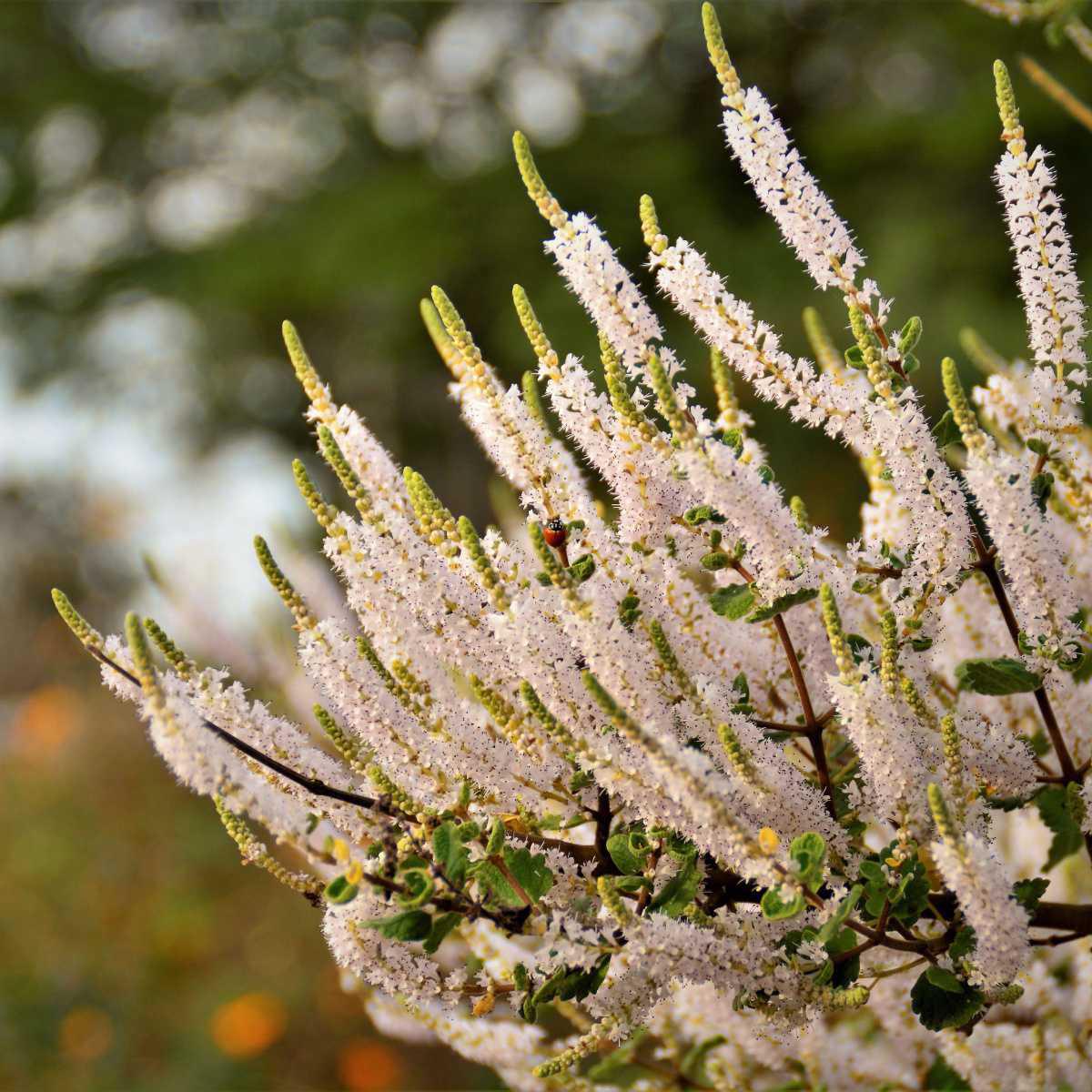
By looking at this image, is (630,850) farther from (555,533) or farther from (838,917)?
(555,533)

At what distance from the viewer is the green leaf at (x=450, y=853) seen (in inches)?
46.2

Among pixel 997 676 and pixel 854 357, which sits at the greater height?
pixel 854 357

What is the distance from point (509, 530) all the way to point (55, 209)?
12923 millimetres

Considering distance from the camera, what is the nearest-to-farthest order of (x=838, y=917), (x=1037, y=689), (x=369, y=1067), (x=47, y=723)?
(x=838, y=917) < (x=1037, y=689) < (x=369, y=1067) < (x=47, y=723)

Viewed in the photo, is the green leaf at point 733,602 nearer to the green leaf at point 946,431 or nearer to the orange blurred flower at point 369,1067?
the green leaf at point 946,431

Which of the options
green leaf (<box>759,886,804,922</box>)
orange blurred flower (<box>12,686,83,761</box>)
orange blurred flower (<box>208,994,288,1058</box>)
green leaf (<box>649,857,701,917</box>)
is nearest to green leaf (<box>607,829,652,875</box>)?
green leaf (<box>649,857,701,917</box>)

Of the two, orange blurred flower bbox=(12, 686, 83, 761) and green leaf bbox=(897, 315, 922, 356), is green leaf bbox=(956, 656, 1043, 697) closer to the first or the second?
green leaf bbox=(897, 315, 922, 356)

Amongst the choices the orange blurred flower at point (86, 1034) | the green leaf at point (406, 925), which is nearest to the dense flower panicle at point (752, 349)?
the green leaf at point (406, 925)

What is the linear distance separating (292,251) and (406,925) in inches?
414

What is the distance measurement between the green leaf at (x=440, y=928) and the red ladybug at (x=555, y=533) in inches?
16.6

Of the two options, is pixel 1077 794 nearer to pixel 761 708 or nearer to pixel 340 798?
pixel 761 708

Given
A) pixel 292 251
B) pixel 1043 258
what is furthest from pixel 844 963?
pixel 292 251

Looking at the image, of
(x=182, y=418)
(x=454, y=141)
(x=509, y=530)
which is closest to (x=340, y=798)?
(x=509, y=530)

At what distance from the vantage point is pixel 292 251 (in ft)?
35.8
